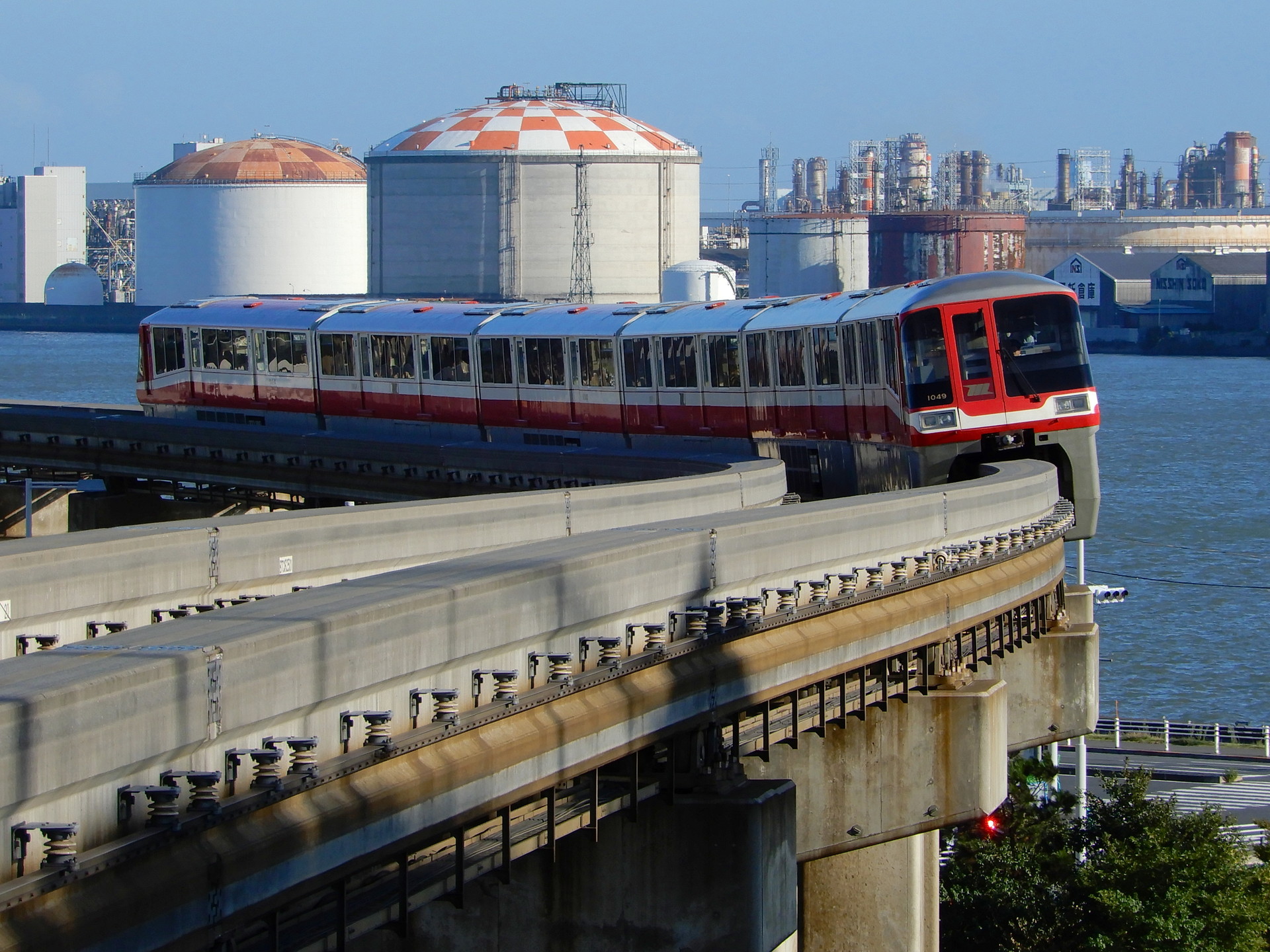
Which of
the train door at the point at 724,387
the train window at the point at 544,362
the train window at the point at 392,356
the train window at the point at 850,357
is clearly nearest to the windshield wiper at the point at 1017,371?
the train window at the point at 850,357

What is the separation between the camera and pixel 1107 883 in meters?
26.9

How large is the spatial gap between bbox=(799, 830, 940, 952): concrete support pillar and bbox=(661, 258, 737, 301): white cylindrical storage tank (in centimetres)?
9865

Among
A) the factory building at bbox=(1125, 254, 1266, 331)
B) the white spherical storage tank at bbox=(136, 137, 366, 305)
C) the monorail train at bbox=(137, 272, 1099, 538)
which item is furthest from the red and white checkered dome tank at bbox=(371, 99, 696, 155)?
the monorail train at bbox=(137, 272, 1099, 538)

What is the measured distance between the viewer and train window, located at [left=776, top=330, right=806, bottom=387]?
25.5 metres

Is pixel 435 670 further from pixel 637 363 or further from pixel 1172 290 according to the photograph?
pixel 1172 290

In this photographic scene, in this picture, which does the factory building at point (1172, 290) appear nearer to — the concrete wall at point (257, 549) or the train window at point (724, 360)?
the train window at point (724, 360)

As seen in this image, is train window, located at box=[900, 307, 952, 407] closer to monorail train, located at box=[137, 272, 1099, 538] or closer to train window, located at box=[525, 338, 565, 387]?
monorail train, located at box=[137, 272, 1099, 538]

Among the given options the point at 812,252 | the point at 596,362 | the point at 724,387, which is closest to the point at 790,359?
the point at 724,387

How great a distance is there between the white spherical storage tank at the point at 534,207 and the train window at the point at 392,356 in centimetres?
8305

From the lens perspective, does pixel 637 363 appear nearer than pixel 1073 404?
No

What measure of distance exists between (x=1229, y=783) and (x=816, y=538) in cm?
2840

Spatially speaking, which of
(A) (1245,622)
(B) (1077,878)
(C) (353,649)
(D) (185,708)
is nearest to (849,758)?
(C) (353,649)

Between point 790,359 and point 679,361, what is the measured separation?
123 inches

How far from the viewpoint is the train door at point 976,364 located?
71.8 feet
